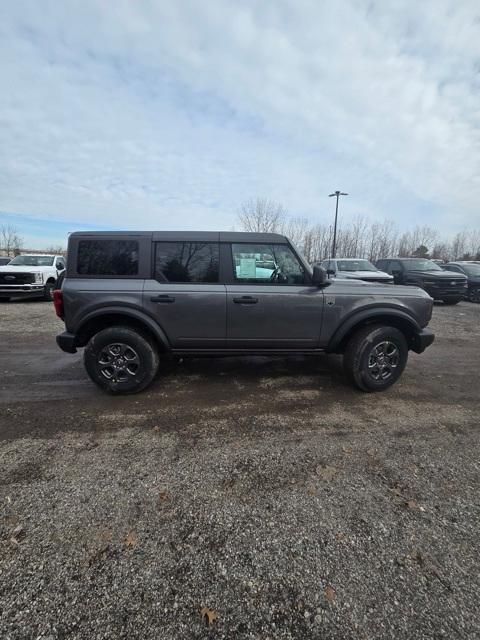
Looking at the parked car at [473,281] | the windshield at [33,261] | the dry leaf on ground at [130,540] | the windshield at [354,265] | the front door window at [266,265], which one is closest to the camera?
the dry leaf on ground at [130,540]

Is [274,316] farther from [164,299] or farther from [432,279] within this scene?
[432,279]

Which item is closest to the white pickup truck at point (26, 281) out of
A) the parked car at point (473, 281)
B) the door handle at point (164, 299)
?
the door handle at point (164, 299)

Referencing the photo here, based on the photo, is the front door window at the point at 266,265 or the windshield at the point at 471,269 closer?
the front door window at the point at 266,265

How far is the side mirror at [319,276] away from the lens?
3900mm

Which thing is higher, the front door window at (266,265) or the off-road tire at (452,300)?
the front door window at (266,265)

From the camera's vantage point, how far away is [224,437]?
3.08m

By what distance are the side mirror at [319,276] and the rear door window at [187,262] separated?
4.04 feet

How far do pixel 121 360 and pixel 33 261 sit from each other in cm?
1234

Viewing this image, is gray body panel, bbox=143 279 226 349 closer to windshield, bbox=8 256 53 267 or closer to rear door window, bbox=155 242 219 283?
rear door window, bbox=155 242 219 283

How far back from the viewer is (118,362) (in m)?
3.94

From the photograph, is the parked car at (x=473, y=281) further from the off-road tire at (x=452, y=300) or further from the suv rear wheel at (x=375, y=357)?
the suv rear wheel at (x=375, y=357)

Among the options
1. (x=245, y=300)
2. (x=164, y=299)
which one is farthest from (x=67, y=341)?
(x=245, y=300)

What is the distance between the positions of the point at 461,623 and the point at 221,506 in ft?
4.62

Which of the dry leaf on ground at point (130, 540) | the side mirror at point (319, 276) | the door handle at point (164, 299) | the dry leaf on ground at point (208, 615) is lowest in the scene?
the dry leaf on ground at point (208, 615)
